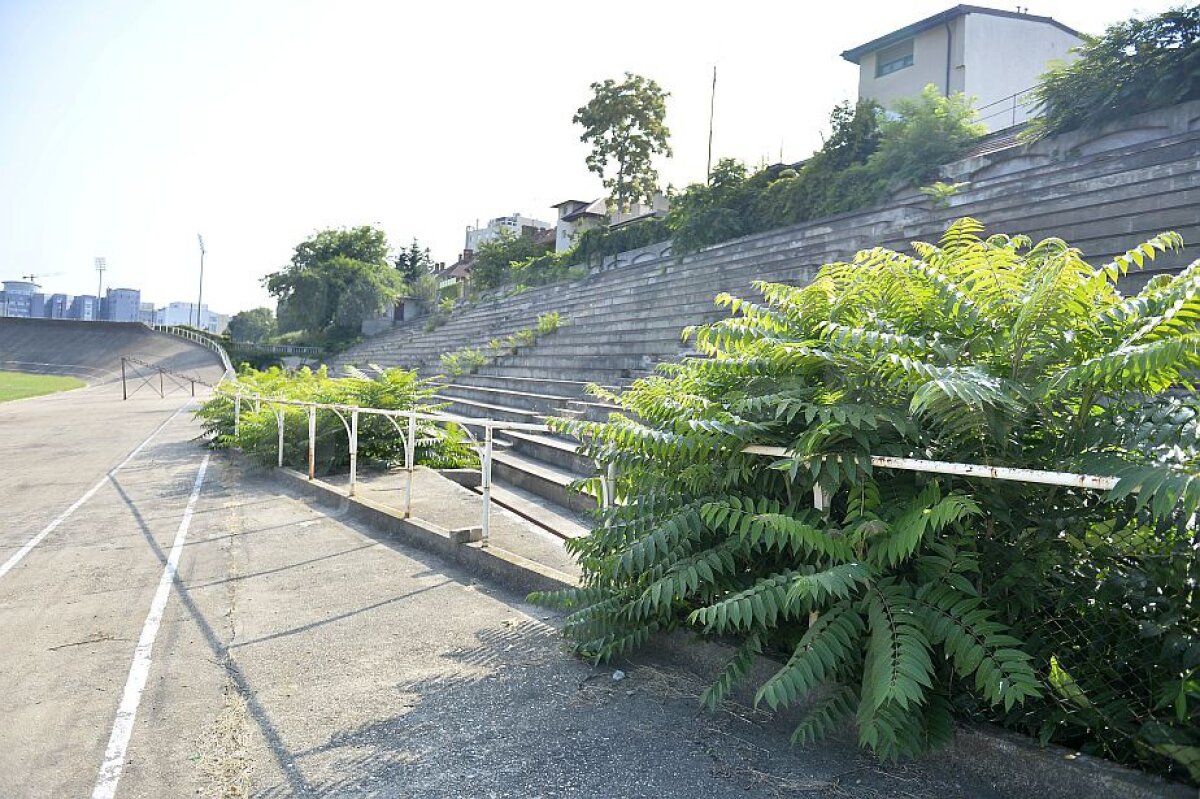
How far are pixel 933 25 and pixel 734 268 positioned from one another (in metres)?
17.8

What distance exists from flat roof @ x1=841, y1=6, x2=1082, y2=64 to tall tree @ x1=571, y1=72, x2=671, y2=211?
52.4ft

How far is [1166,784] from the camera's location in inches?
92.8

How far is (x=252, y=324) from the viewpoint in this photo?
105 metres

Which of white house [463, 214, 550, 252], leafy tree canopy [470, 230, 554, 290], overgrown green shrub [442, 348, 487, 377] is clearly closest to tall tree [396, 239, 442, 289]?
white house [463, 214, 550, 252]

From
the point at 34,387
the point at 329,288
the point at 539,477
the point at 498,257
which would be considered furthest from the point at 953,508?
the point at 329,288

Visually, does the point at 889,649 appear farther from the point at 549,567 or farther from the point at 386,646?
the point at 549,567

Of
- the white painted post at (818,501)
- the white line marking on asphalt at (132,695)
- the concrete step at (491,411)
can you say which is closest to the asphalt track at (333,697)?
the white line marking on asphalt at (132,695)

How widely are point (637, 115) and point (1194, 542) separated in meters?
48.4

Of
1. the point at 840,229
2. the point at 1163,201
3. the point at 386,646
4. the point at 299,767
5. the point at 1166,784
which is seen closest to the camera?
the point at 1166,784

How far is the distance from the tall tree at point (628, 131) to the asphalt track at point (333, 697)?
43187 millimetres

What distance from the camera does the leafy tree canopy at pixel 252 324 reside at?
96.4m

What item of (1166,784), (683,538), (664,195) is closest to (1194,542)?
(1166,784)

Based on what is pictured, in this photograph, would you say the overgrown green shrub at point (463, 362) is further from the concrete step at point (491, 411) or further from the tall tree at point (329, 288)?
the tall tree at point (329, 288)

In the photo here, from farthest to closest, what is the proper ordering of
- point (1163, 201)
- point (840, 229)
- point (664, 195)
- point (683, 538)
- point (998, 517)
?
1. point (664, 195)
2. point (840, 229)
3. point (1163, 201)
4. point (683, 538)
5. point (998, 517)
